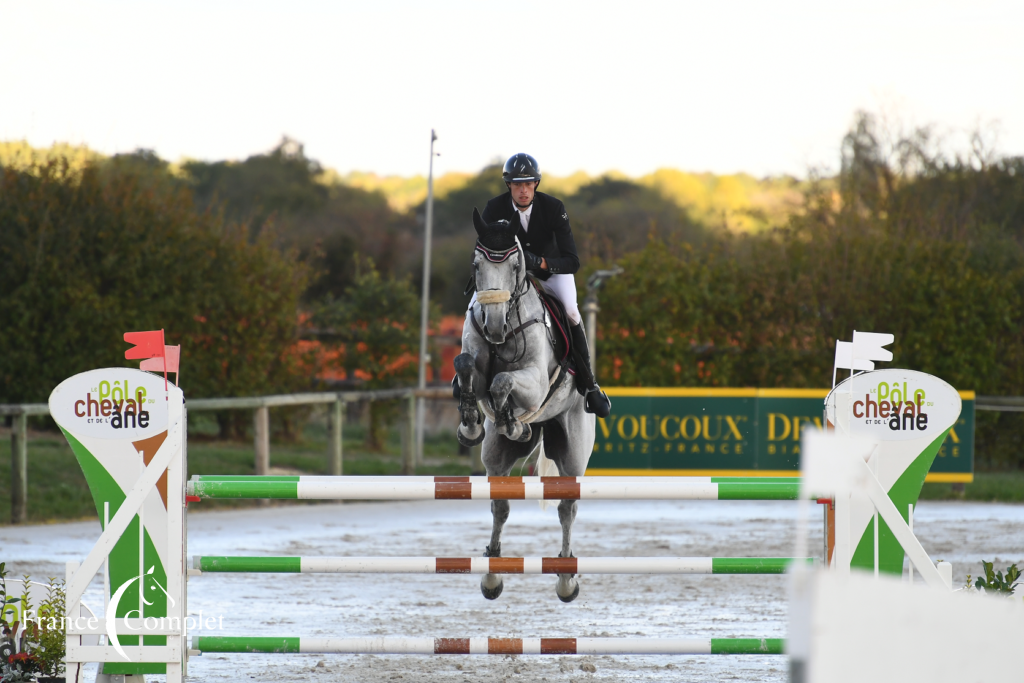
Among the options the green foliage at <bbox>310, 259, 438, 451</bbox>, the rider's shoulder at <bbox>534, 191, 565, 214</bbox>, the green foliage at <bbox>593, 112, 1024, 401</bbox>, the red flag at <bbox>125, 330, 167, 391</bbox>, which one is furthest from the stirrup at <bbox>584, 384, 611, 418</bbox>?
the green foliage at <bbox>310, 259, 438, 451</bbox>

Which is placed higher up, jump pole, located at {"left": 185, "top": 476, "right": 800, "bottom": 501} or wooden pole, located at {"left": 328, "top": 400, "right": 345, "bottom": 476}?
jump pole, located at {"left": 185, "top": 476, "right": 800, "bottom": 501}

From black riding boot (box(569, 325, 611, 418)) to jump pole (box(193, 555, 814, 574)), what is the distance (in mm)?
1228

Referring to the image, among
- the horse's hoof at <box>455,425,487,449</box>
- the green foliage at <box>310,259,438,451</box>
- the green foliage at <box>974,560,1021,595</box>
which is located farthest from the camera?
the green foliage at <box>310,259,438,451</box>

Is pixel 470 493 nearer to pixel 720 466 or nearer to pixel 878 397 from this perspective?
pixel 878 397

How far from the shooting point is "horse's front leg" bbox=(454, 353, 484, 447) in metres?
3.85

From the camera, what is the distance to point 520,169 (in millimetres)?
4195

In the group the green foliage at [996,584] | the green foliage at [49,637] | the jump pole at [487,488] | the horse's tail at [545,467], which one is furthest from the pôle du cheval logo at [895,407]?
the green foliage at [49,637]

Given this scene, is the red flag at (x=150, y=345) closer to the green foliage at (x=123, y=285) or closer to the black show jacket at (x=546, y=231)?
the black show jacket at (x=546, y=231)

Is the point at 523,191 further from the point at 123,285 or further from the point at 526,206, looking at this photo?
the point at 123,285

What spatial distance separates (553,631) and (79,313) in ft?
28.4

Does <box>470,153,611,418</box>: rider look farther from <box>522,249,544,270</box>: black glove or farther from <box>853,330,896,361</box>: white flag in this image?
<box>853,330,896,361</box>: white flag

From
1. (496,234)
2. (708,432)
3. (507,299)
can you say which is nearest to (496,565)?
(507,299)

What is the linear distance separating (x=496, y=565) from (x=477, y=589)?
9.00 feet

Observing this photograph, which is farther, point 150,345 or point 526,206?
point 526,206
